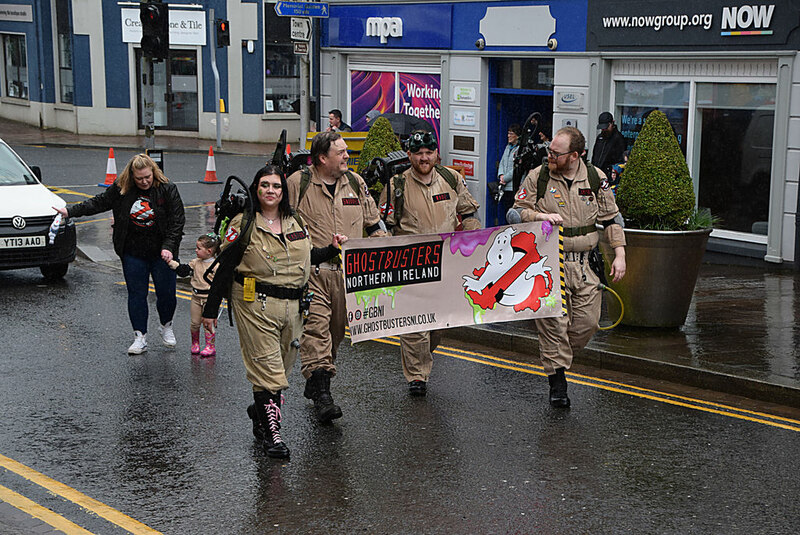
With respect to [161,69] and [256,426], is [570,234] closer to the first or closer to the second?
[256,426]


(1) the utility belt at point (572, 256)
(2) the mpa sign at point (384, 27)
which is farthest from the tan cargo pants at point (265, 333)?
(2) the mpa sign at point (384, 27)

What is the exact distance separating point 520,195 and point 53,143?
26.7 meters

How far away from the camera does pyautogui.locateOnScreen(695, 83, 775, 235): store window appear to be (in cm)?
1341

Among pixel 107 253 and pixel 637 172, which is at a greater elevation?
pixel 637 172

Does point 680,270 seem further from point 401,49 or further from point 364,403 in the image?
point 401,49

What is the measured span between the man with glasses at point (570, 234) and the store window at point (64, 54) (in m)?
30.9

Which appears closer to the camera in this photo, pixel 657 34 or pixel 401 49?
pixel 657 34

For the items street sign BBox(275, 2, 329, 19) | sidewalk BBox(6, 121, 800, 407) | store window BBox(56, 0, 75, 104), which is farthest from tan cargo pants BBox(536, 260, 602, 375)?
store window BBox(56, 0, 75, 104)

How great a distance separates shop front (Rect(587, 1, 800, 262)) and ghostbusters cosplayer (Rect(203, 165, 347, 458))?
26.7 feet

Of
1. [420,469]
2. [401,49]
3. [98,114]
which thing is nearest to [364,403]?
[420,469]

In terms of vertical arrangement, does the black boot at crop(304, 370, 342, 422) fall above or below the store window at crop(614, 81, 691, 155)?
below

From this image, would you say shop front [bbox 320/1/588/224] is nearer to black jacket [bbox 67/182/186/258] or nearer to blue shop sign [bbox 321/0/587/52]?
blue shop sign [bbox 321/0/587/52]

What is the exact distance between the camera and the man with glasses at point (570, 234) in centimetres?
782

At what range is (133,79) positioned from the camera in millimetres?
34406
